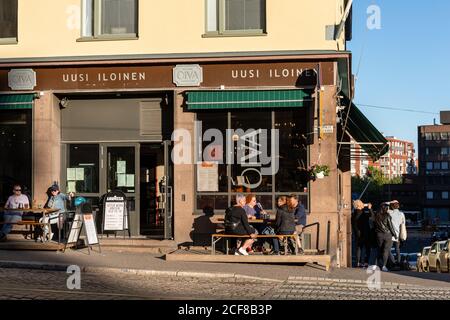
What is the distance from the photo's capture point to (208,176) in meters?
17.8

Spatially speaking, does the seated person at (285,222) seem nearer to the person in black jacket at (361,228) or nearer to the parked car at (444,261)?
the person in black jacket at (361,228)

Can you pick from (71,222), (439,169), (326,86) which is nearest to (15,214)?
(71,222)

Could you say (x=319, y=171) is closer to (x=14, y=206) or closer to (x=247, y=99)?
(x=247, y=99)

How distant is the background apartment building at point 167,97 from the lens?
56.9 feet

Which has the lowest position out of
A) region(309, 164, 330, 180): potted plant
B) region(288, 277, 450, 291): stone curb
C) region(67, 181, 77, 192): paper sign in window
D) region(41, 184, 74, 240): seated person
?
region(288, 277, 450, 291): stone curb

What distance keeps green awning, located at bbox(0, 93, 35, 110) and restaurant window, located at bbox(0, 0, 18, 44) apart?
1.68 m

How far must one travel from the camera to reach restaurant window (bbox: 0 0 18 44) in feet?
62.0

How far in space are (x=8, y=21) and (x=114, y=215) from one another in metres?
6.11

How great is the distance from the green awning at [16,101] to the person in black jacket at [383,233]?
9.29 m

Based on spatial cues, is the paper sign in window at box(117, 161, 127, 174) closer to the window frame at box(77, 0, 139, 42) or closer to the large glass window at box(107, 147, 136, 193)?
the large glass window at box(107, 147, 136, 193)

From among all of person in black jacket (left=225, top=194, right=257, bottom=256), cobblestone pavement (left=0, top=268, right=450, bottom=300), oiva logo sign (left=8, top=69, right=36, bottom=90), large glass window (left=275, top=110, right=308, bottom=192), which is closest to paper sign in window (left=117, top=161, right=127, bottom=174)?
oiva logo sign (left=8, top=69, right=36, bottom=90)

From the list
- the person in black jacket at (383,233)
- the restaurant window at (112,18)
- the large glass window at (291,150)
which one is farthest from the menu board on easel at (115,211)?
the person in black jacket at (383,233)
